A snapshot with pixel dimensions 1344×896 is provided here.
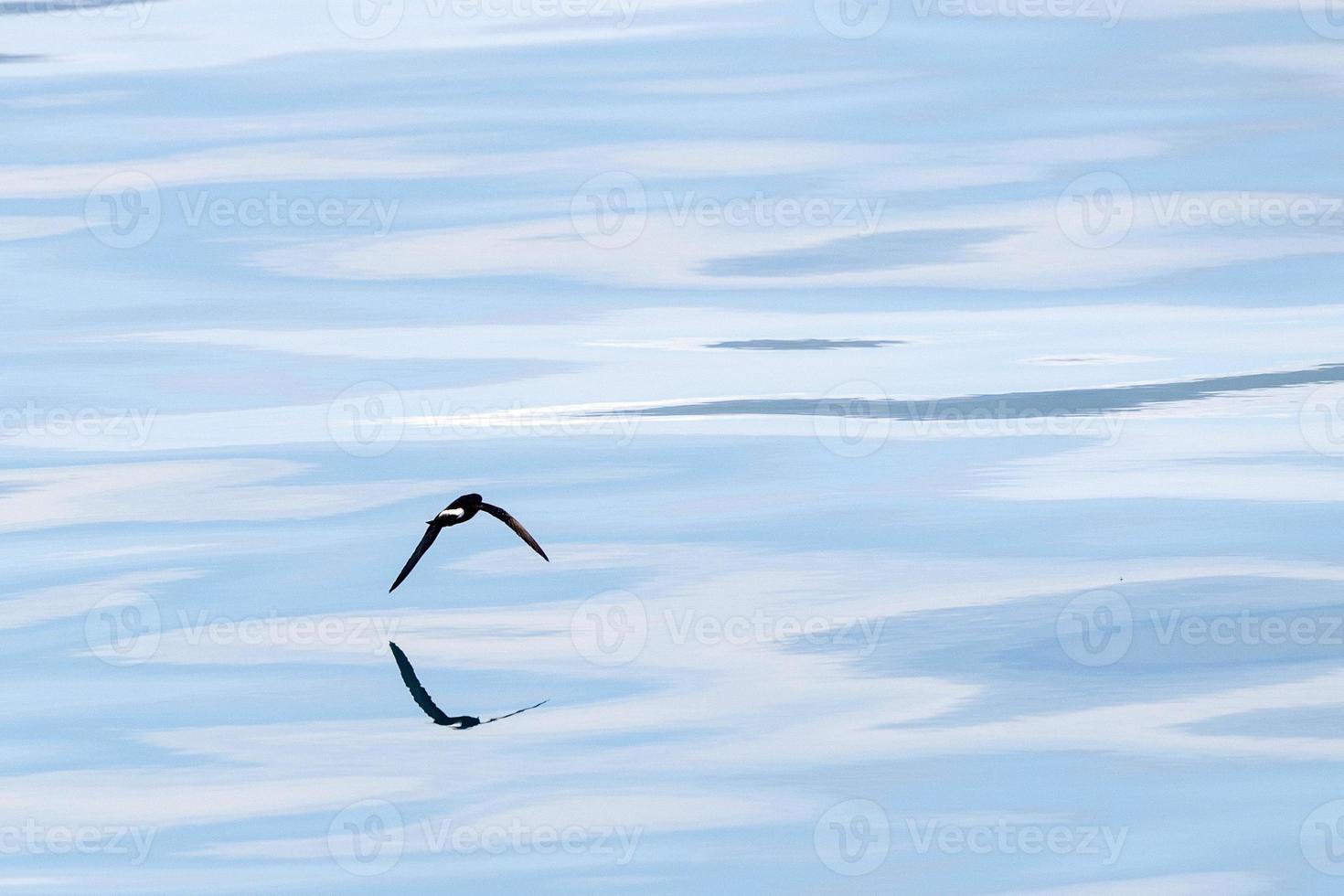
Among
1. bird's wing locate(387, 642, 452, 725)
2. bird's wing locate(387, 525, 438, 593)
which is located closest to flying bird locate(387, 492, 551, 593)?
bird's wing locate(387, 525, 438, 593)

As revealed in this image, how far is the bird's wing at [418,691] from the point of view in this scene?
14562 millimetres

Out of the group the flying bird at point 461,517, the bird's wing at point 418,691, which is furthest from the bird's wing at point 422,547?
the bird's wing at point 418,691

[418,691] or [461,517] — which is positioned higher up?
[461,517]

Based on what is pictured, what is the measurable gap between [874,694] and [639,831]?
2.55 metres

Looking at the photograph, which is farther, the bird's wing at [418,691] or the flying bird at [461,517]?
the flying bird at [461,517]

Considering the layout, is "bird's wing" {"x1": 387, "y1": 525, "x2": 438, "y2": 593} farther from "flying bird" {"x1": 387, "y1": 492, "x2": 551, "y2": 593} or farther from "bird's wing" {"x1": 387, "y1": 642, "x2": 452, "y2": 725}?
"bird's wing" {"x1": 387, "y1": 642, "x2": 452, "y2": 725}

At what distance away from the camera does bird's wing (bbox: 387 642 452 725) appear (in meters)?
14.6

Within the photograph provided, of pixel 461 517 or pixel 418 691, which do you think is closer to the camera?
pixel 418 691

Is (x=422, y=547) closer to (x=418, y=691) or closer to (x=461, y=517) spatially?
(x=461, y=517)

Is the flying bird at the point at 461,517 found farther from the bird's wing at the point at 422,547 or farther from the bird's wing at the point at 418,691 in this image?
the bird's wing at the point at 418,691

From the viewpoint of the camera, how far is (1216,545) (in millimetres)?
17750

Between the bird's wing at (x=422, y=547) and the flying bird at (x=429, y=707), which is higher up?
the bird's wing at (x=422, y=547)

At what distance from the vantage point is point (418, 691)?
15016 millimetres

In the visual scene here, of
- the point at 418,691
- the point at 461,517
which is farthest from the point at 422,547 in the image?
the point at 418,691
